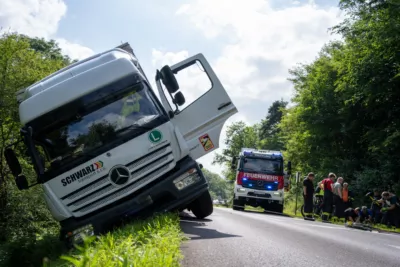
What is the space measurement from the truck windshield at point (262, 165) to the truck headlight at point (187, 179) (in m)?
14.7

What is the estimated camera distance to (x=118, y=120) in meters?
8.39

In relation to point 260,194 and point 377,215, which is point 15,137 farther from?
point 377,215

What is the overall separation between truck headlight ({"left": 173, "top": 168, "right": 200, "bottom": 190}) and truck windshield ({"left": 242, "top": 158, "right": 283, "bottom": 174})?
48.3 feet

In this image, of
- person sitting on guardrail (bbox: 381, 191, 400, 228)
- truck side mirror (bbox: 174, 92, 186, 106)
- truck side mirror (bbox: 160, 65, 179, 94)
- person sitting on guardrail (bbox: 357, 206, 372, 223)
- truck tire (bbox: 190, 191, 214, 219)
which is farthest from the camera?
person sitting on guardrail (bbox: 381, 191, 400, 228)

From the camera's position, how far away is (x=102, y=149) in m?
8.26

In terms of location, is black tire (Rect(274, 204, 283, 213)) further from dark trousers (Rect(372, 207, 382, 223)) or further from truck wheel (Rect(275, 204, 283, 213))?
dark trousers (Rect(372, 207, 382, 223))

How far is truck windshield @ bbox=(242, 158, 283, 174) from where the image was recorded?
23.2m

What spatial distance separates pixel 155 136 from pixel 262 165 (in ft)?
50.3

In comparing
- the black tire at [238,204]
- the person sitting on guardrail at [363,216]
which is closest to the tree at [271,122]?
the black tire at [238,204]

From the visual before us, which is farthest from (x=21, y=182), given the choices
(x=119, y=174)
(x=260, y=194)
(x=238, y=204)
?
(x=238, y=204)

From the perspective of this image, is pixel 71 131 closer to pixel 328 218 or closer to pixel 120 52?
Result: pixel 120 52

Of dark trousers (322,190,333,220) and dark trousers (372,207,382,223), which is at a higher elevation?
dark trousers (322,190,333,220)

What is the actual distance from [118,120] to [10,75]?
11234mm

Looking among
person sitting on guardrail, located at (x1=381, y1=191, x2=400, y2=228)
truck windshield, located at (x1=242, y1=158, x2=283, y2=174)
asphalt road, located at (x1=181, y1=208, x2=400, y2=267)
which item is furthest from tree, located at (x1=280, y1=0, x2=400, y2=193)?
asphalt road, located at (x1=181, y1=208, x2=400, y2=267)
